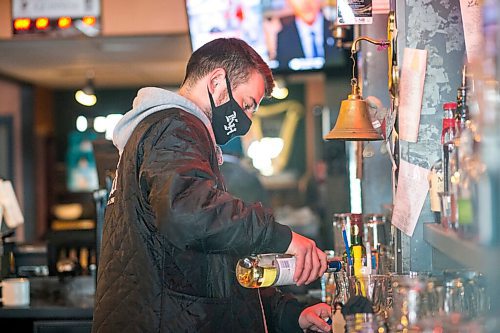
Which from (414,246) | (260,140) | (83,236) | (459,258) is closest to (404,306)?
(459,258)

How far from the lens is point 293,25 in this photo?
20.9 feet

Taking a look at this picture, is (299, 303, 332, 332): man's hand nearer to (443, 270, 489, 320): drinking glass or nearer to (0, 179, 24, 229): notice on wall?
(443, 270, 489, 320): drinking glass

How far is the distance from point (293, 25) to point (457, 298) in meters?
4.72

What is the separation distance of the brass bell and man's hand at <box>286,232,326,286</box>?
0.54 m

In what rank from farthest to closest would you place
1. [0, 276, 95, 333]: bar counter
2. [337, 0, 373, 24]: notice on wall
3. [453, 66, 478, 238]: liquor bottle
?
[0, 276, 95, 333]: bar counter
[337, 0, 373, 24]: notice on wall
[453, 66, 478, 238]: liquor bottle

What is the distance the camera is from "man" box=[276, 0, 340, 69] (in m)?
6.23

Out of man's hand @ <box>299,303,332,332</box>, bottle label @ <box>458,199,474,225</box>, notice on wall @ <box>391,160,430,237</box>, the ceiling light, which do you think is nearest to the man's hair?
notice on wall @ <box>391,160,430,237</box>

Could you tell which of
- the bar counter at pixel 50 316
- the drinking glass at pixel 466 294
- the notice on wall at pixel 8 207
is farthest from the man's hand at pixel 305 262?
the notice on wall at pixel 8 207

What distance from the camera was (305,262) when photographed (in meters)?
2.45

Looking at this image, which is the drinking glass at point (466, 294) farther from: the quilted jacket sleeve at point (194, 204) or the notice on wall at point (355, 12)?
the notice on wall at point (355, 12)

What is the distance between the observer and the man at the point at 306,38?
6.23 metres

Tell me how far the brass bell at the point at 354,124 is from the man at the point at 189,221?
30 centimetres

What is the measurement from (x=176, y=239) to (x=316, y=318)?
0.71m

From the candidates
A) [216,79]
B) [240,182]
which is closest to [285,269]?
[216,79]
